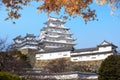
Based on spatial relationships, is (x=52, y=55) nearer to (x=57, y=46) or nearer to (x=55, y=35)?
(x=57, y=46)

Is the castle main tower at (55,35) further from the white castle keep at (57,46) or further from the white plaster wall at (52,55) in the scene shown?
the white plaster wall at (52,55)

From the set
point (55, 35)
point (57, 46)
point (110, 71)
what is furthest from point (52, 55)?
point (110, 71)

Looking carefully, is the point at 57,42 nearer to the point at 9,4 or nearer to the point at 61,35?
the point at 61,35

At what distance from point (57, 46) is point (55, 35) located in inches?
89.9

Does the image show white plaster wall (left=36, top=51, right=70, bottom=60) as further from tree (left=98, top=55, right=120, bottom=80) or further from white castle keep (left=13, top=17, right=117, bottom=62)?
tree (left=98, top=55, right=120, bottom=80)

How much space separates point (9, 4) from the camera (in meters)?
9.44

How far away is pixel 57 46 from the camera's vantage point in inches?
2525

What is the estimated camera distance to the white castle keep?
44.2m

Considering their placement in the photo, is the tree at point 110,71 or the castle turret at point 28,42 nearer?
the tree at point 110,71

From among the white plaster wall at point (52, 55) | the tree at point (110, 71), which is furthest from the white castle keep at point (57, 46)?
the tree at point (110, 71)

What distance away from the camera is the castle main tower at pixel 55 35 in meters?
63.5

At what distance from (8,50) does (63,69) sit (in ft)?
29.4

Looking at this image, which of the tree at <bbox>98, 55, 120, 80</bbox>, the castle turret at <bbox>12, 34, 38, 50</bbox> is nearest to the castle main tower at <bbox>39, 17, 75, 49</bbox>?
the castle turret at <bbox>12, 34, 38, 50</bbox>

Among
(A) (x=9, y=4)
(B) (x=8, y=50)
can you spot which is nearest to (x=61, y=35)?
(B) (x=8, y=50)
